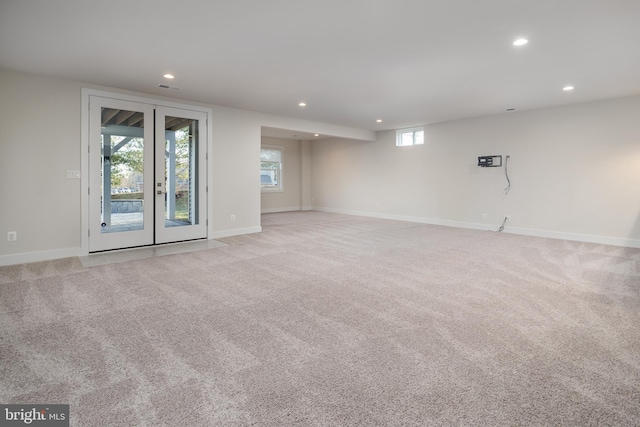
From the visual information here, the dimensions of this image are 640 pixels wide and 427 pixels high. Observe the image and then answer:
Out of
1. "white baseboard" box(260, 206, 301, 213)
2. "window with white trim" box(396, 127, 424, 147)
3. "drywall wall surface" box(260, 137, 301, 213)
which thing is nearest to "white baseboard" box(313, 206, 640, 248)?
"window with white trim" box(396, 127, 424, 147)

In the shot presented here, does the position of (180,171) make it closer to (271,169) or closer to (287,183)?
(271,169)

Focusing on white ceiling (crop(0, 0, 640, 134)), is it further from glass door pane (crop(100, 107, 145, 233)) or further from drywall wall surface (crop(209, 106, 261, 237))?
drywall wall surface (crop(209, 106, 261, 237))

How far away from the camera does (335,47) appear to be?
359cm

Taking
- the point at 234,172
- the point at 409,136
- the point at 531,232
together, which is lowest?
the point at 531,232

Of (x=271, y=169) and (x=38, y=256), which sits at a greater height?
(x=271, y=169)

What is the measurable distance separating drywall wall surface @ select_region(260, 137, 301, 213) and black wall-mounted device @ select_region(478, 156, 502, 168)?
6.18 m

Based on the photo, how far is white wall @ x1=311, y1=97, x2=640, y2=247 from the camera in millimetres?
5699

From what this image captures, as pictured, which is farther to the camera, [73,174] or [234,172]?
[234,172]

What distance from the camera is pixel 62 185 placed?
4734 mm

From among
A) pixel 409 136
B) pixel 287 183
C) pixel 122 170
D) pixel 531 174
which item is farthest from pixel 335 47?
pixel 287 183

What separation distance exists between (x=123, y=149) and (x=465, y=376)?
554cm

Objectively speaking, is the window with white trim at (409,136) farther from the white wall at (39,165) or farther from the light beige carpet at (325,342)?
the white wall at (39,165)

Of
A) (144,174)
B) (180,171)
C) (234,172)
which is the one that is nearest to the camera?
(144,174)

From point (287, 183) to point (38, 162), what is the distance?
741 centimetres
